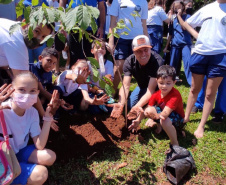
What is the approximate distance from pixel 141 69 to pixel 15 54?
168cm

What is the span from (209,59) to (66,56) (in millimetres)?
3655

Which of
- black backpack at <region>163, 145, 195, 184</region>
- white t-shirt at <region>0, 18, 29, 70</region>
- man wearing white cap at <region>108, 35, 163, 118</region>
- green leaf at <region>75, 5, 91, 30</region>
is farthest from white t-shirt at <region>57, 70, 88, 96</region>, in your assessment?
green leaf at <region>75, 5, 91, 30</region>

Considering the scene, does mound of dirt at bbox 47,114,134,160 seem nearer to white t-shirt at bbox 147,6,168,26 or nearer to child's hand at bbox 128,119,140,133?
child's hand at bbox 128,119,140,133

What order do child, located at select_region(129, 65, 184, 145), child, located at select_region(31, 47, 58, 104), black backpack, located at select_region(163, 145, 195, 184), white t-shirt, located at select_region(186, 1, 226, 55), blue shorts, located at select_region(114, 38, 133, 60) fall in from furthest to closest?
blue shorts, located at select_region(114, 38, 133, 60) < child, located at select_region(31, 47, 58, 104) < white t-shirt, located at select_region(186, 1, 226, 55) < child, located at select_region(129, 65, 184, 145) < black backpack, located at select_region(163, 145, 195, 184)

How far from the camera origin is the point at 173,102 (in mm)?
2371

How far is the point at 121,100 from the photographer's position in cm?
274

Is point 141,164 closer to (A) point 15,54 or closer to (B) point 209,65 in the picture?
(B) point 209,65

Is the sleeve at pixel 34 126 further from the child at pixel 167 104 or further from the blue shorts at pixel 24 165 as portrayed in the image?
the child at pixel 167 104

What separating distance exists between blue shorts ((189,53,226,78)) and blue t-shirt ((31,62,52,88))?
1857 millimetres

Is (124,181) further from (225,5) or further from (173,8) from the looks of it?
(173,8)

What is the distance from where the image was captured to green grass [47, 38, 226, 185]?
2.08 m

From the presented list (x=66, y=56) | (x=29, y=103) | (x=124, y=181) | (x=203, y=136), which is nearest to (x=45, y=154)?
(x=29, y=103)

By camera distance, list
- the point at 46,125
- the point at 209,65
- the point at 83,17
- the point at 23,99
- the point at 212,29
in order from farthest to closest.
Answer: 1. the point at 209,65
2. the point at 212,29
3. the point at 46,125
4. the point at 23,99
5. the point at 83,17

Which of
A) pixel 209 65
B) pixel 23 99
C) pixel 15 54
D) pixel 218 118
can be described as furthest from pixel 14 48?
pixel 218 118
